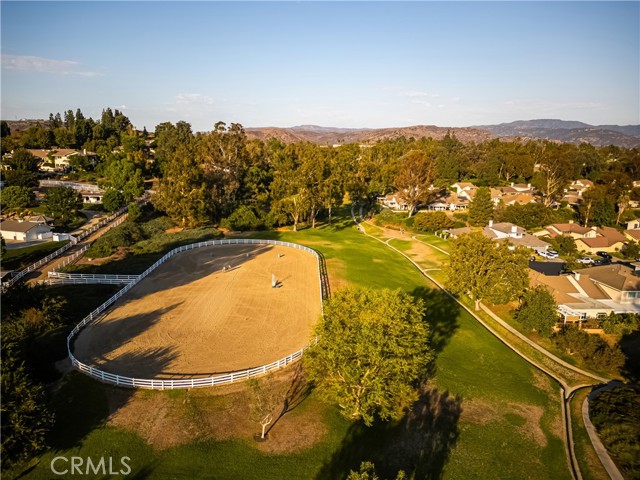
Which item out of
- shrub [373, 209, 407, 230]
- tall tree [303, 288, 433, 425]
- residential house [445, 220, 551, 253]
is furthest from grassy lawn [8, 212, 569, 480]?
shrub [373, 209, 407, 230]

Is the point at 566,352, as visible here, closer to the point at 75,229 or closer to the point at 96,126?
the point at 75,229

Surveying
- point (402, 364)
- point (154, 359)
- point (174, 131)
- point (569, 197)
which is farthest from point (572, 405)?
point (174, 131)

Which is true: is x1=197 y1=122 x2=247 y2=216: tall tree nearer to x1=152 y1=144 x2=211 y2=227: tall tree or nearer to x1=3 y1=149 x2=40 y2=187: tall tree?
x1=152 y1=144 x2=211 y2=227: tall tree

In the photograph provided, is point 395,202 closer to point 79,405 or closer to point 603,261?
point 603,261

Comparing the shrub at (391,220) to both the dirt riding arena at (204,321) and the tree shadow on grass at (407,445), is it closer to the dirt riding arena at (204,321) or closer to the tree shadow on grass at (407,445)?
the dirt riding arena at (204,321)

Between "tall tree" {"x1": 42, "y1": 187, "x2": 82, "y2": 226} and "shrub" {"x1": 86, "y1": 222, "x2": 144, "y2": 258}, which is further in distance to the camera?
"tall tree" {"x1": 42, "y1": 187, "x2": 82, "y2": 226}

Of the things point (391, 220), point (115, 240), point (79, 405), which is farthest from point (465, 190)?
point (79, 405)
